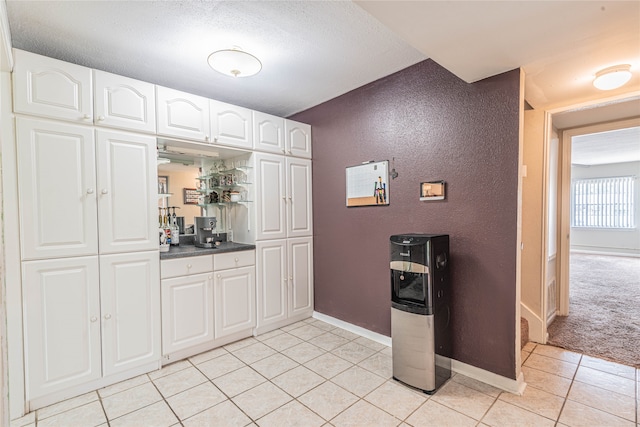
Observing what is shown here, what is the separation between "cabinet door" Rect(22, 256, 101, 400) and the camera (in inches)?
76.0

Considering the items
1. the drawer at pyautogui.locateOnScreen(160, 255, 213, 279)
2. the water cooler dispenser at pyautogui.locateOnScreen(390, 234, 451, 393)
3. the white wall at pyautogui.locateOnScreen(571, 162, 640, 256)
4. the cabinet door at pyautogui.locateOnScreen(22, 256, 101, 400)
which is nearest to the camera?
the cabinet door at pyautogui.locateOnScreen(22, 256, 101, 400)

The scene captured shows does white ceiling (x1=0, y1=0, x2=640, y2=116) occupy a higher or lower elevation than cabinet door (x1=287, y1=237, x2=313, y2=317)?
higher

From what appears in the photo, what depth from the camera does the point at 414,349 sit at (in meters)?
2.11

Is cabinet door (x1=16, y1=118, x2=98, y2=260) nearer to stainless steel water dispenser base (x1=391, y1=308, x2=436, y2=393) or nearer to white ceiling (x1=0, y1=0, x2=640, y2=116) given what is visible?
white ceiling (x1=0, y1=0, x2=640, y2=116)

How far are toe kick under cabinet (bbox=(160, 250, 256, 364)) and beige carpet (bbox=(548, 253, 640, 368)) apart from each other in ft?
9.60

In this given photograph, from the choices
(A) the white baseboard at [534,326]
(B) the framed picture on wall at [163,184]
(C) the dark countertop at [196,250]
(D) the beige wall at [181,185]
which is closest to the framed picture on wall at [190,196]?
(D) the beige wall at [181,185]

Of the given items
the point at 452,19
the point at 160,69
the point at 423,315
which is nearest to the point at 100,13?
the point at 160,69

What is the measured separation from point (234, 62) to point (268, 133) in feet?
3.56

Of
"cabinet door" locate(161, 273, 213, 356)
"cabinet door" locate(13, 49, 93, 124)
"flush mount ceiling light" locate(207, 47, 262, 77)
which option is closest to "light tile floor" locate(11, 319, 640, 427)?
"cabinet door" locate(161, 273, 213, 356)

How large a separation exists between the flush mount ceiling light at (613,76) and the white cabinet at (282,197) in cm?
255

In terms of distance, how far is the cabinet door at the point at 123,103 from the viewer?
2186 mm

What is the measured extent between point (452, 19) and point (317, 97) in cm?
193

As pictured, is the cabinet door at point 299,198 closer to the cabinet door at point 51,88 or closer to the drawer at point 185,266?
the drawer at point 185,266

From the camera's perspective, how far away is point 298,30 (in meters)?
2.04
